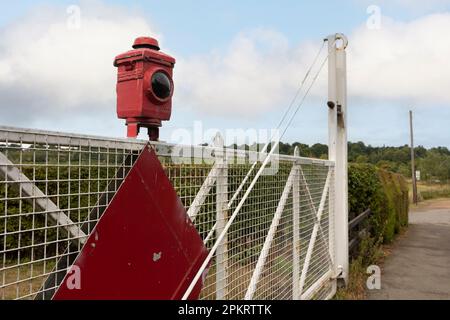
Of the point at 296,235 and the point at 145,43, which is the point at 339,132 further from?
the point at 145,43

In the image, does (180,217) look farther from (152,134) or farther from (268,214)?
(268,214)

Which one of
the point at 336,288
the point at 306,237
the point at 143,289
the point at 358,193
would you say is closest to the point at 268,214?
the point at 306,237

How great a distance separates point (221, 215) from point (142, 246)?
0.83m

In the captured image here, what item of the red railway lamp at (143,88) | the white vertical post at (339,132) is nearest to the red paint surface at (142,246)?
the red railway lamp at (143,88)

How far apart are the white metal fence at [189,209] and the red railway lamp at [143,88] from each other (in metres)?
0.27

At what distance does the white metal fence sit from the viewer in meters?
1.72

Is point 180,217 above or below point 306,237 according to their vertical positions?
above

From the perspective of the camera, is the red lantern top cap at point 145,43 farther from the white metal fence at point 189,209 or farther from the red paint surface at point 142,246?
the red paint surface at point 142,246

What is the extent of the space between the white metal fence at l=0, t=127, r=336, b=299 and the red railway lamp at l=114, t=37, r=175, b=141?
10.5 inches

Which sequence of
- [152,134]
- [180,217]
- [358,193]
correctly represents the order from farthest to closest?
[358,193], [152,134], [180,217]

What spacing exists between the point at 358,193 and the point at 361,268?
2.07m

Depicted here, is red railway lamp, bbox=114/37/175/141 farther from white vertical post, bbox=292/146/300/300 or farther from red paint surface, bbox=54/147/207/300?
white vertical post, bbox=292/146/300/300

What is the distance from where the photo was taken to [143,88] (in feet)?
8.40

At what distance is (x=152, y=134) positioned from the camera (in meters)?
2.71
